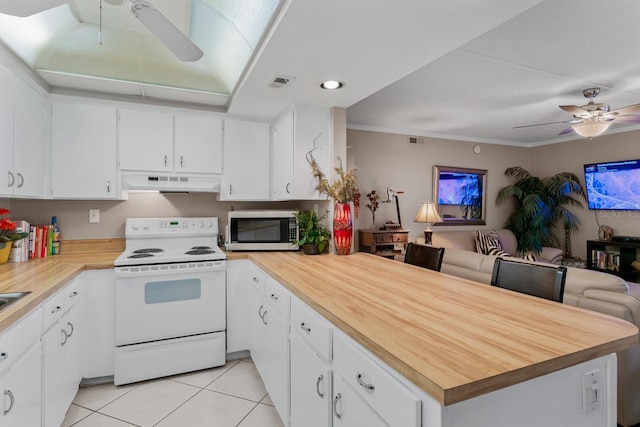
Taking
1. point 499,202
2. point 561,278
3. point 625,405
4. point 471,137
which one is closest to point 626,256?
point 499,202

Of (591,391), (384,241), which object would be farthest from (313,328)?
(384,241)

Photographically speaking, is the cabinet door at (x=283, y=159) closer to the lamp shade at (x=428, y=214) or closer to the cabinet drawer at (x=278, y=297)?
the cabinet drawer at (x=278, y=297)

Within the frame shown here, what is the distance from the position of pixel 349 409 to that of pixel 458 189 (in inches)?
189

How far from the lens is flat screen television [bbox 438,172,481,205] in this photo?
17.1ft

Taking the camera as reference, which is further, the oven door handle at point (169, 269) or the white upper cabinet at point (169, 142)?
the white upper cabinet at point (169, 142)

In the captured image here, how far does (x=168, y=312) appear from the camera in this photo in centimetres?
254

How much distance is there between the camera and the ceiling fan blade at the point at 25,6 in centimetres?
130

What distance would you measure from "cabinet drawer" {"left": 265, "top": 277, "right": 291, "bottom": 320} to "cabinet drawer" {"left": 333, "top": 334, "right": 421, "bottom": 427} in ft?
1.94

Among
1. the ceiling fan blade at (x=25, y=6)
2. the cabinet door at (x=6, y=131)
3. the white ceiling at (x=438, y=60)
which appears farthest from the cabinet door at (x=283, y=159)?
the cabinet door at (x=6, y=131)

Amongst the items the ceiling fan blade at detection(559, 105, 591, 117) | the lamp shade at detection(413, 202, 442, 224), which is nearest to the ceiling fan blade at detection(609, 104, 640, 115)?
the ceiling fan blade at detection(559, 105, 591, 117)

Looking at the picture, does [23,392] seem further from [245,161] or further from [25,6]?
[245,161]

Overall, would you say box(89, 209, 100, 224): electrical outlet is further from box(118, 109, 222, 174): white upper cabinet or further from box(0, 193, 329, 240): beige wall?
box(118, 109, 222, 174): white upper cabinet

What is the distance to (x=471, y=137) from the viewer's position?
5414 mm

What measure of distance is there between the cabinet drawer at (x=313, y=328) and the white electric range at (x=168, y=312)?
3.91ft
